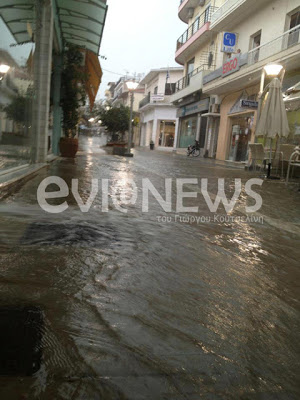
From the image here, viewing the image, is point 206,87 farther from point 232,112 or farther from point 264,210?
point 264,210

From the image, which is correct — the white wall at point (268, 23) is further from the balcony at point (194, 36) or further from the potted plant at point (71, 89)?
the potted plant at point (71, 89)

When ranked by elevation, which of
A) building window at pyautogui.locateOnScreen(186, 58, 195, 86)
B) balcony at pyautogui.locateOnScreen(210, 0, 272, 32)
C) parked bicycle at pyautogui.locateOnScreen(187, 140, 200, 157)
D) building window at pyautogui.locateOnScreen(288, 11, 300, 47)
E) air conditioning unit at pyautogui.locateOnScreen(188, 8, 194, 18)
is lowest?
parked bicycle at pyautogui.locateOnScreen(187, 140, 200, 157)

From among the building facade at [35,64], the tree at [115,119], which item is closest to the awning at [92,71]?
the building facade at [35,64]

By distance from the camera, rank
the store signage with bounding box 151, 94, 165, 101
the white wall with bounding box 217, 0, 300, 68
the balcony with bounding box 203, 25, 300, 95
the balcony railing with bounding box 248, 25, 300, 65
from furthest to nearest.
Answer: the store signage with bounding box 151, 94, 165, 101, the white wall with bounding box 217, 0, 300, 68, the balcony railing with bounding box 248, 25, 300, 65, the balcony with bounding box 203, 25, 300, 95

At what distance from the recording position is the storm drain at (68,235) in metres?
2.56

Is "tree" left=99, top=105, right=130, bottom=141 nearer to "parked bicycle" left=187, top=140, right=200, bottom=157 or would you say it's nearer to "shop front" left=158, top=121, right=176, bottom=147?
"parked bicycle" left=187, top=140, right=200, bottom=157

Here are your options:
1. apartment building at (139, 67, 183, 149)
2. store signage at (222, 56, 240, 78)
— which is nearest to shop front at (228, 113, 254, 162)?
store signage at (222, 56, 240, 78)

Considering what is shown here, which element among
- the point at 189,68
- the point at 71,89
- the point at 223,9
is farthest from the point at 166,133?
the point at 71,89

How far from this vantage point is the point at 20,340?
1.33 m

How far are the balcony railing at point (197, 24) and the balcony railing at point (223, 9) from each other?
70cm

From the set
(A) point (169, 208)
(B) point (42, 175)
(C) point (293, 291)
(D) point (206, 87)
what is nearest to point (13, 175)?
(B) point (42, 175)

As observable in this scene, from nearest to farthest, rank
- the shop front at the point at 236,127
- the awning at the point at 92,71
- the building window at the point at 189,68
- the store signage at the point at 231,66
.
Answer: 1. the awning at the point at 92,71
2. the store signage at the point at 231,66
3. the shop front at the point at 236,127
4. the building window at the point at 189,68

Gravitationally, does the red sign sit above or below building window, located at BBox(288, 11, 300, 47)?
below

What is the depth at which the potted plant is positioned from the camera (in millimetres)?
11609
